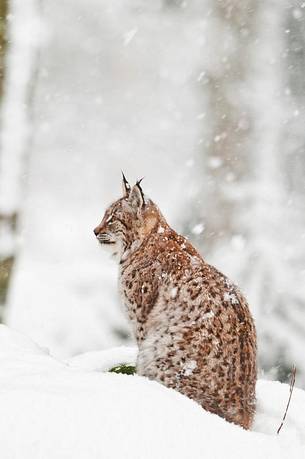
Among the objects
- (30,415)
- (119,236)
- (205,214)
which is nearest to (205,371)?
(119,236)

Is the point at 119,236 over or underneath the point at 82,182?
underneath

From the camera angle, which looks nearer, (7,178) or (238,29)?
(7,178)

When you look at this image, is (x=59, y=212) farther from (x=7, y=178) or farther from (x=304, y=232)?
(x=7, y=178)

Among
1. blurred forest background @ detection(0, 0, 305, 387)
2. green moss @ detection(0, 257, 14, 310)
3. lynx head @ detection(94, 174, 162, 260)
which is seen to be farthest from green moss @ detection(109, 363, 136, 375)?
blurred forest background @ detection(0, 0, 305, 387)

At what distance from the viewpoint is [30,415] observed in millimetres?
2168

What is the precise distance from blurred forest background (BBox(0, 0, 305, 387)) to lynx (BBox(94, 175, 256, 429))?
3.83 metres

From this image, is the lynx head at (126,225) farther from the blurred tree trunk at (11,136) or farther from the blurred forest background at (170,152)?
the blurred forest background at (170,152)

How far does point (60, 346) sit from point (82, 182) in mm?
3710

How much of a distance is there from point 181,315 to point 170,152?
25.4 ft

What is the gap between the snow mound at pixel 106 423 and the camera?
82.4 inches

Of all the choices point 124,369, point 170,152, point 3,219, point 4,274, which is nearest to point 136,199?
point 3,219

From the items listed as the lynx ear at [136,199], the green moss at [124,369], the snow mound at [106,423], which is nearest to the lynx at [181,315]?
the lynx ear at [136,199]

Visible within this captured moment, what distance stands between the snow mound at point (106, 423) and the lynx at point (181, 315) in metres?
0.88

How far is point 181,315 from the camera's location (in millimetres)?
3816
